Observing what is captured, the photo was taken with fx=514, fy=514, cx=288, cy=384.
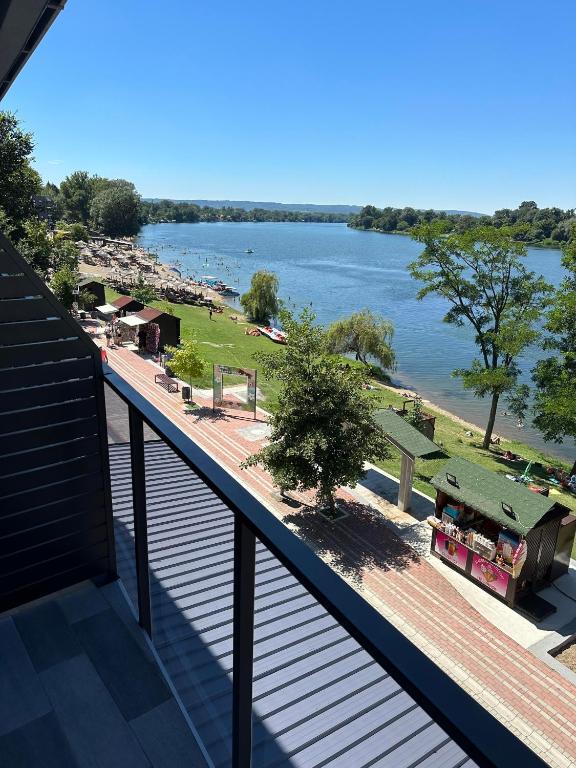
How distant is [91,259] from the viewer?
7025 cm

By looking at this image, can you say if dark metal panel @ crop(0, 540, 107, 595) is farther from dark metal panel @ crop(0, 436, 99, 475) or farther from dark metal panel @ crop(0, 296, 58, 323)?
dark metal panel @ crop(0, 296, 58, 323)

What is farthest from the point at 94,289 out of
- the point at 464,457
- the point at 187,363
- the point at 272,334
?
the point at 464,457

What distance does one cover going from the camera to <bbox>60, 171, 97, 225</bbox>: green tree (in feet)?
370

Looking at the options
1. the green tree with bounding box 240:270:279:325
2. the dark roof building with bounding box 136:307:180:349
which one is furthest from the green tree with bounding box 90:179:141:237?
the dark roof building with bounding box 136:307:180:349

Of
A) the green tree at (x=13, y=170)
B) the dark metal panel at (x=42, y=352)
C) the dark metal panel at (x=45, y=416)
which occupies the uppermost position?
the green tree at (x=13, y=170)

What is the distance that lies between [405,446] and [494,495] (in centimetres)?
276

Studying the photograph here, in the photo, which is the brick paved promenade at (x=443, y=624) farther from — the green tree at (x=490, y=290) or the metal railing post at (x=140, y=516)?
the green tree at (x=490, y=290)

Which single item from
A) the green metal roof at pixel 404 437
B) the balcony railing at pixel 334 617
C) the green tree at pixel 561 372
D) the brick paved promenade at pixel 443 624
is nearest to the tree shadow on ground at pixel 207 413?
the brick paved promenade at pixel 443 624

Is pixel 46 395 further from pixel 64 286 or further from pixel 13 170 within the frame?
pixel 13 170

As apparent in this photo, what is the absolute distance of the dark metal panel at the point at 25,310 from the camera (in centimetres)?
256

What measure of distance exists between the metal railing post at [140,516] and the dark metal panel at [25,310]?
2.81ft

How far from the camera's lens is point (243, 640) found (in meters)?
1.58

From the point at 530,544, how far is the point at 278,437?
607cm

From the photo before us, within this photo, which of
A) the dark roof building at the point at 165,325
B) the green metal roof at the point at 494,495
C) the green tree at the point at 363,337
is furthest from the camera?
the green tree at the point at 363,337
